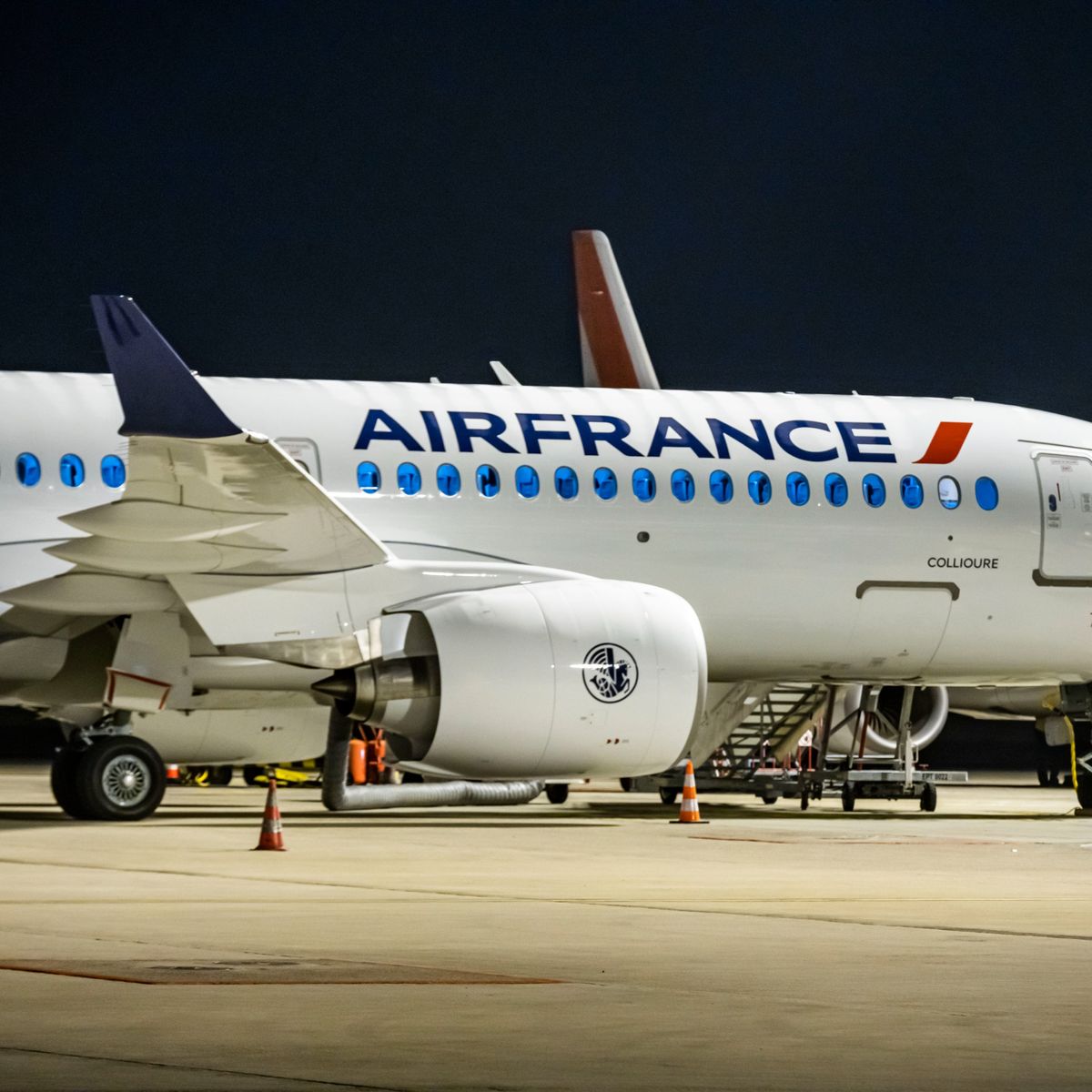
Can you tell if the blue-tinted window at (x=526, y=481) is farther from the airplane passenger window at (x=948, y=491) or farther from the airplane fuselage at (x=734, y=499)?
the airplane passenger window at (x=948, y=491)

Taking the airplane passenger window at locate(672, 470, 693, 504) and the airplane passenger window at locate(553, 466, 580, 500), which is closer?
the airplane passenger window at locate(553, 466, 580, 500)

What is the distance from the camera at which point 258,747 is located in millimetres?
22469

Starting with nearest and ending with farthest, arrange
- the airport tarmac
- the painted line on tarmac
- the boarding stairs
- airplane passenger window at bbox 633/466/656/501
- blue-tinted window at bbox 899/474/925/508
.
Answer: the painted line on tarmac → the airport tarmac → airplane passenger window at bbox 633/466/656/501 → blue-tinted window at bbox 899/474/925/508 → the boarding stairs

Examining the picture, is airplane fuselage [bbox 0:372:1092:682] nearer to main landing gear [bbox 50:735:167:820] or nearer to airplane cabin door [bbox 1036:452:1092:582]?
airplane cabin door [bbox 1036:452:1092:582]

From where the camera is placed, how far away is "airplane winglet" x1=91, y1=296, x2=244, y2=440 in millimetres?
15766

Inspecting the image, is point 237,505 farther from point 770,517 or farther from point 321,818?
point 770,517

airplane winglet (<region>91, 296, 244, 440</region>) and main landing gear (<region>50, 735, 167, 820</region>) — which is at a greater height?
airplane winglet (<region>91, 296, 244, 440</region>)

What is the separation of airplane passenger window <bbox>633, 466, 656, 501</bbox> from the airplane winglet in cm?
555

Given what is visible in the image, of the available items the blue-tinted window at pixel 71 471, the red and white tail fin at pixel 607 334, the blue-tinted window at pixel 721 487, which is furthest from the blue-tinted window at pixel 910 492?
the red and white tail fin at pixel 607 334

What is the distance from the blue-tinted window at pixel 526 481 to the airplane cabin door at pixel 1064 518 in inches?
220

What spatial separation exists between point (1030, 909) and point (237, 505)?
827 centimetres

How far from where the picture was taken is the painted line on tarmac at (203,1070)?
18.1 ft

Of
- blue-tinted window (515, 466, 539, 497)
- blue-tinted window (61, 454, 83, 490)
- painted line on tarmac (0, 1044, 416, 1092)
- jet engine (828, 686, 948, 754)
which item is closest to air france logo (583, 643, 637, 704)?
blue-tinted window (515, 466, 539, 497)

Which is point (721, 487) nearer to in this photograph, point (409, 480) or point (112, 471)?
point (409, 480)
